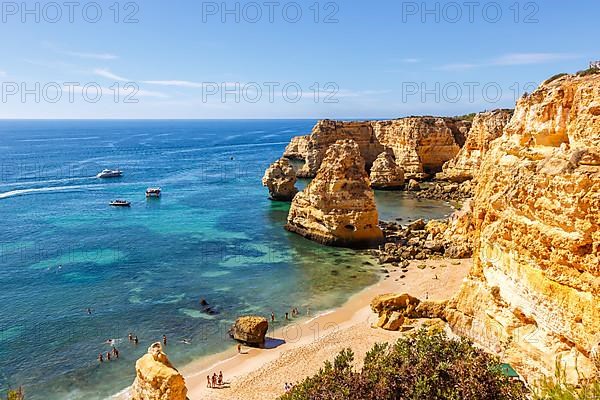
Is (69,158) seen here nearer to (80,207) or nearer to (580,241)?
(80,207)

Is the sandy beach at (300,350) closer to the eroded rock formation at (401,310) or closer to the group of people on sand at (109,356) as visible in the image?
the eroded rock formation at (401,310)

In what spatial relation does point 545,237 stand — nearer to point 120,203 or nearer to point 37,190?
point 120,203

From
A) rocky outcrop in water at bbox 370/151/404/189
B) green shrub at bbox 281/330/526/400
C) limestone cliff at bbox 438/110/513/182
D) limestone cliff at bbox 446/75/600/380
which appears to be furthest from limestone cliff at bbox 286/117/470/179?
green shrub at bbox 281/330/526/400

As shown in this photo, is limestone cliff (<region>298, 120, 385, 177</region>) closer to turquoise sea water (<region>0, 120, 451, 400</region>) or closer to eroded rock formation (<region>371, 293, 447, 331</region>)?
turquoise sea water (<region>0, 120, 451, 400</region>)

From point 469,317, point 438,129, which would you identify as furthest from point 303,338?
point 438,129

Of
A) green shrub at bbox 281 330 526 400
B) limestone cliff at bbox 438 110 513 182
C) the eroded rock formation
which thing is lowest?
the eroded rock formation

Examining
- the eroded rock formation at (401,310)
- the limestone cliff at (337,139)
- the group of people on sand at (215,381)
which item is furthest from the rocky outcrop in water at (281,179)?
the group of people on sand at (215,381)
